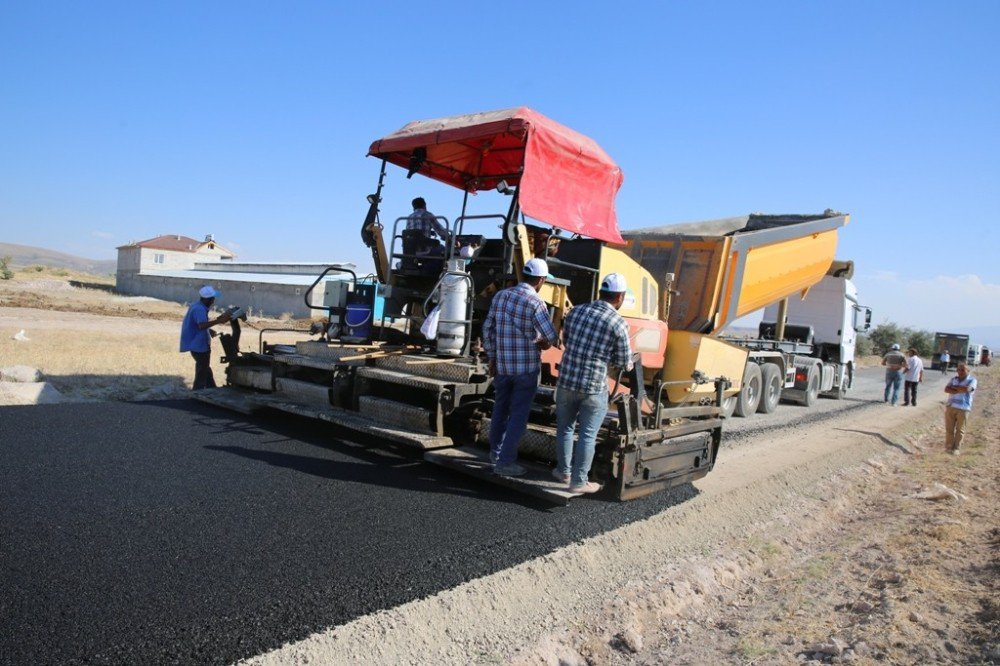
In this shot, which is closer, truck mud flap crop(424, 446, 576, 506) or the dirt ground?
the dirt ground

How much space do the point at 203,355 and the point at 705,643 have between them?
6485 mm

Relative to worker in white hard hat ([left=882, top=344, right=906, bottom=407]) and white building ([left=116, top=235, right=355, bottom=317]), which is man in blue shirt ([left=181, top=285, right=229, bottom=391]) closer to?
white building ([left=116, top=235, right=355, bottom=317])

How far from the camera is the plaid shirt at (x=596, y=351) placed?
4562 mm

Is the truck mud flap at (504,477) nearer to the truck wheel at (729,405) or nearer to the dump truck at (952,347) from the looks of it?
the truck wheel at (729,405)

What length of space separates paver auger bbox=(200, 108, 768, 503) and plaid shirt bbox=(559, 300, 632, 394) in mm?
385

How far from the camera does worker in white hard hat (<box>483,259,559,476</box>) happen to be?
188 inches

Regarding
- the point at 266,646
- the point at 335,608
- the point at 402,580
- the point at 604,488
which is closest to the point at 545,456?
the point at 604,488

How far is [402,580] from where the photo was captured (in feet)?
11.4

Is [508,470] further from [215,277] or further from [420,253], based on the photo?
[215,277]

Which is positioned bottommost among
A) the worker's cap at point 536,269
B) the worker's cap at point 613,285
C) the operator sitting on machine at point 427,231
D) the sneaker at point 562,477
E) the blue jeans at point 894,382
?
the sneaker at point 562,477

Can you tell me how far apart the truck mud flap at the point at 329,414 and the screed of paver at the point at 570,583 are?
152 cm

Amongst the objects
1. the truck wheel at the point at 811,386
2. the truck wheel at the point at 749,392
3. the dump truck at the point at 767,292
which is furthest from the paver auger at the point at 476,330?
the truck wheel at the point at 811,386

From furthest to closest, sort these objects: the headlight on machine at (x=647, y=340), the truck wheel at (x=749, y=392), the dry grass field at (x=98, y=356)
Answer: the truck wheel at (x=749, y=392) → the dry grass field at (x=98, y=356) → the headlight on machine at (x=647, y=340)

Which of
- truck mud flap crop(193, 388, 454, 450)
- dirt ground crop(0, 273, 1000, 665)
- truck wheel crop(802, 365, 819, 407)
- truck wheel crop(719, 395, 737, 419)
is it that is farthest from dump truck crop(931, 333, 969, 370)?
truck mud flap crop(193, 388, 454, 450)
